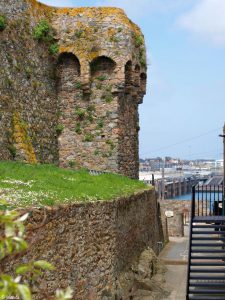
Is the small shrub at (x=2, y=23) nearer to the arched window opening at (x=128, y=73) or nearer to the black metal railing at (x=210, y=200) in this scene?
the arched window opening at (x=128, y=73)

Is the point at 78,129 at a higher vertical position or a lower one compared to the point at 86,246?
higher

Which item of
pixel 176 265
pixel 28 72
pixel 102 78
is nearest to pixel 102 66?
pixel 102 78

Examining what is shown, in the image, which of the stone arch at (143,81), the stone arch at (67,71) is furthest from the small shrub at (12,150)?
the stone arch at (143,81)

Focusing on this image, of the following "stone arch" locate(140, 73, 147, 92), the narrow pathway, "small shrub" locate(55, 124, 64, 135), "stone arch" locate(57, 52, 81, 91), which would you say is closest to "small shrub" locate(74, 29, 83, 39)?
"stone arch" locate(57, 52, 81, 91)

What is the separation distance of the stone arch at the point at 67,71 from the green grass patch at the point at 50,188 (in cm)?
691

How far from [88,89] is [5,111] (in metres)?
5.27

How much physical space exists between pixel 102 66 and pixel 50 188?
12.2 meters

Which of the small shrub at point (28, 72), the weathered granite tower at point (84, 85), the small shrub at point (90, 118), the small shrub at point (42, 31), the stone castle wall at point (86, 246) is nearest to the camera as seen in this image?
the stone castle wall at point (86, 246)

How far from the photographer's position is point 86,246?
13.0m

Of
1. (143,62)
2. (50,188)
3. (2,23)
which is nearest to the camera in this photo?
(50,188)

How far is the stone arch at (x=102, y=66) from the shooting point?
24.2 metres

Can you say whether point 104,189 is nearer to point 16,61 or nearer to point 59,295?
point 16,61

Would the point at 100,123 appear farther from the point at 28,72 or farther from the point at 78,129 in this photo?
the point at 28,72

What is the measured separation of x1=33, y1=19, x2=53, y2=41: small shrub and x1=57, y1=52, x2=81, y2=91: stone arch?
1.08 m
